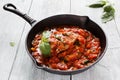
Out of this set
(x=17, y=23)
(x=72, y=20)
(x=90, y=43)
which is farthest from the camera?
(x=17, y=23)

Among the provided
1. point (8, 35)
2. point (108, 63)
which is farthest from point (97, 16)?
point (8, 35)

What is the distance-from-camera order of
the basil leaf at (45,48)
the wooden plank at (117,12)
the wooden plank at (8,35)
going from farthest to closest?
the wooden plank at (117,12), the wooden plank at (8,35), the basil leaf at (45,48)

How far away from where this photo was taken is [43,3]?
164 cm

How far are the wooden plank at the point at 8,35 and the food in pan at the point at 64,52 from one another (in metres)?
Result: 0.16

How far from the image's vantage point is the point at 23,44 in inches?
52.1

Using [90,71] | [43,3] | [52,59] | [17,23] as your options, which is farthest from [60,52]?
[43,3]

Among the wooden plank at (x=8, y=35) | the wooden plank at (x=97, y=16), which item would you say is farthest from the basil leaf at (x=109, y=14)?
the wooden plank at (x=8, y=35)

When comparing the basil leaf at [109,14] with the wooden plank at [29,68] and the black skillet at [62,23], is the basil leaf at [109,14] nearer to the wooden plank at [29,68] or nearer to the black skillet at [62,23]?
the black skillet at [62,23]

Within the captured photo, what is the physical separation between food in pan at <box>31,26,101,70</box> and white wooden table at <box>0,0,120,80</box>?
7 cm

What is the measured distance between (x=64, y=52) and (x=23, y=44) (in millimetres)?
317

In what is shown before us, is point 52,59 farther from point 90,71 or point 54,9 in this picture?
point 54,9

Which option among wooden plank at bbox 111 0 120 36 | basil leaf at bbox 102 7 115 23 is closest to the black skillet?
basil leaf at bbox 102 7 115 23

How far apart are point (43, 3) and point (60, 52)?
64cm

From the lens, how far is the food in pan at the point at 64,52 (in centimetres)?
108
